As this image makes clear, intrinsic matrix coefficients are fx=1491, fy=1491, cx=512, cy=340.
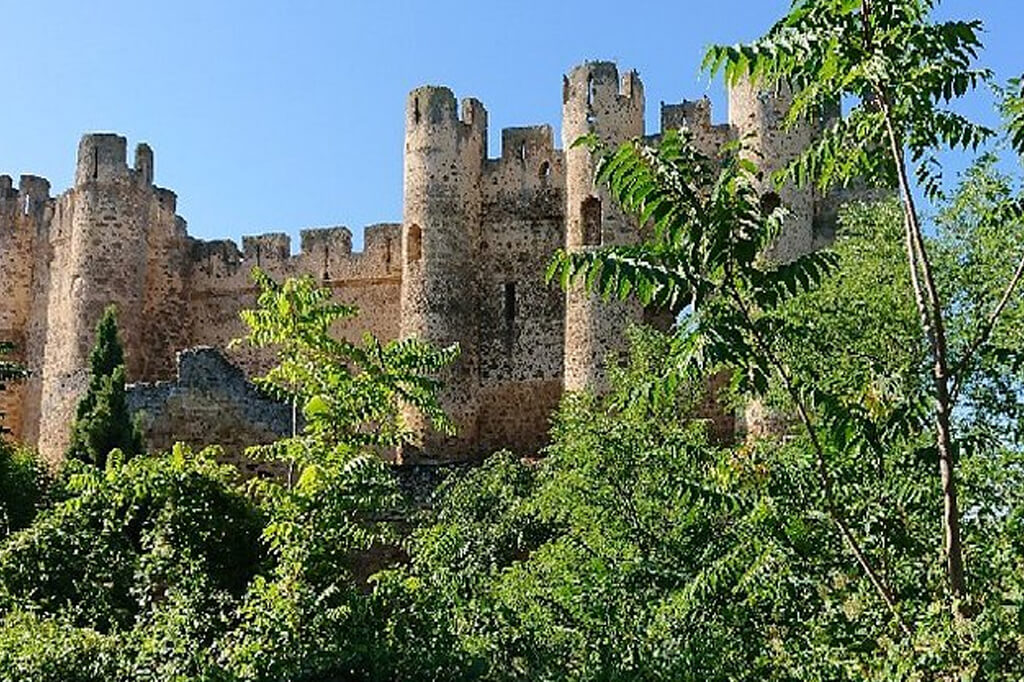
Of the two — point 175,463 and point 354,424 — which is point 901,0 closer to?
point 354,424

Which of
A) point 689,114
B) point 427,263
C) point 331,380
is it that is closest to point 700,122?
point 689,114

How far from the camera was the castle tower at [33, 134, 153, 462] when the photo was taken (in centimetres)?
→ 3619

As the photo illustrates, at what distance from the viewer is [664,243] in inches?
336

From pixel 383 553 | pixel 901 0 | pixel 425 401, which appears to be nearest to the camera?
pixel 901 0

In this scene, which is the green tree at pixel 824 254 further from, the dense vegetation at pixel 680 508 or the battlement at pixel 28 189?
the battlement at pixel 28 189

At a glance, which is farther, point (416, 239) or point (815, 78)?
point (416, 239)

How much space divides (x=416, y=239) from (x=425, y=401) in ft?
71.9

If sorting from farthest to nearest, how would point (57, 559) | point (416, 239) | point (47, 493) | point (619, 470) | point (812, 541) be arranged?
point (416, 239) < point (47, 493) < point (619, 470) < point (57, 559) < point (812, 541)

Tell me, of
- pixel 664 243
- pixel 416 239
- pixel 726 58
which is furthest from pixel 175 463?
pixel 416 239

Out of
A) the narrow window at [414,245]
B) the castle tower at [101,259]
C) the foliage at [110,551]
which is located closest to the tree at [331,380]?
the foliage at [110,551]

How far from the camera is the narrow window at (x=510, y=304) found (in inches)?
1344

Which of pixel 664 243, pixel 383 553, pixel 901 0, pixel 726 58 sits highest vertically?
pixel 901 0

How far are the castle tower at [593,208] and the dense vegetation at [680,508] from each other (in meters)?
12.2

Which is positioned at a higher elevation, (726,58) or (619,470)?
(726,58)
